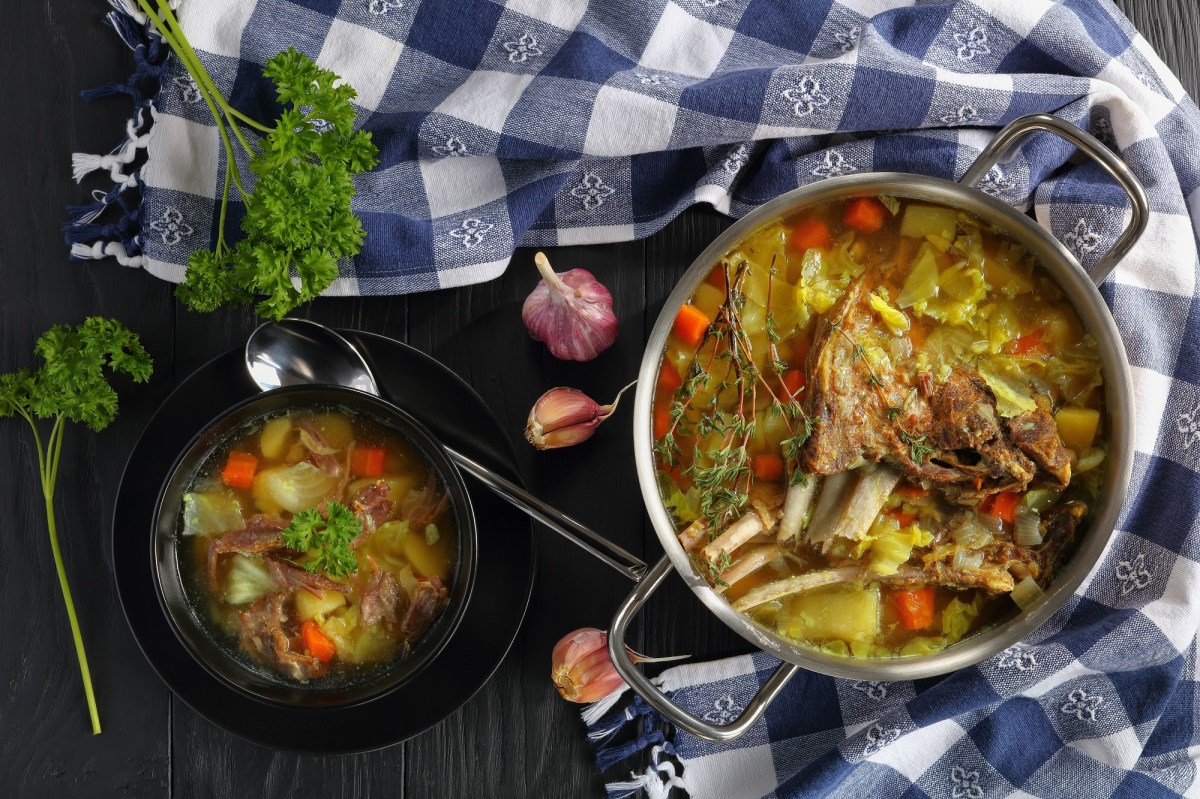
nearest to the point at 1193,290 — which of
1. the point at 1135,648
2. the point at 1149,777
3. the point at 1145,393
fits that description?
the point at 1145,393

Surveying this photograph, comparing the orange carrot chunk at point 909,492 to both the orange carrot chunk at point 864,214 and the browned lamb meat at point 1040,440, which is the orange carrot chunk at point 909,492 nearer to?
the browned lamb meat at point 1040,440

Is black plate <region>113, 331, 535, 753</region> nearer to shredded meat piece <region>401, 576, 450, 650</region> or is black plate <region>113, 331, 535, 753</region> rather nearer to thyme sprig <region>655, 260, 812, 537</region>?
shredded meat piece <region>401, 576, 450, 650</region>

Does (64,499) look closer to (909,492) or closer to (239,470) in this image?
(239,470)

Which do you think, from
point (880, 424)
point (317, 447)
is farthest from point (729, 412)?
point (317, 447)

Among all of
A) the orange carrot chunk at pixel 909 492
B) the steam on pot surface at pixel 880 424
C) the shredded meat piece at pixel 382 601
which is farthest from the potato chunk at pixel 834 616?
the shredded meat piece at pixel 382 601

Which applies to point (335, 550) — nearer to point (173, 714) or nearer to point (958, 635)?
point (173, 714)

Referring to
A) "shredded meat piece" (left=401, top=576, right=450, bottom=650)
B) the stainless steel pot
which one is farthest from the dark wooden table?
the stainless steel pot
